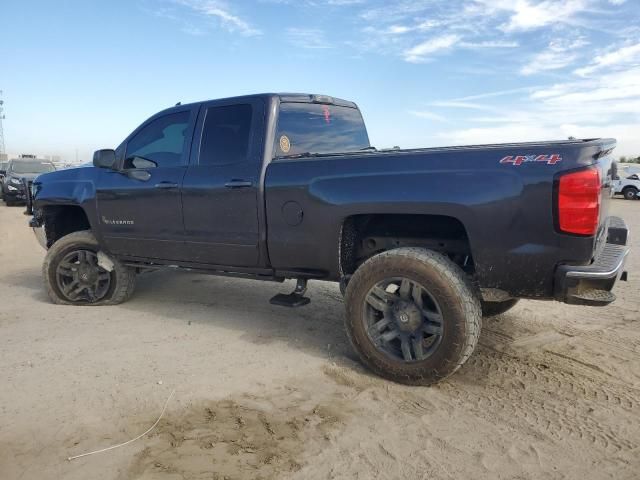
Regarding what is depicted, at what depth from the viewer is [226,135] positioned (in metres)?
4.46

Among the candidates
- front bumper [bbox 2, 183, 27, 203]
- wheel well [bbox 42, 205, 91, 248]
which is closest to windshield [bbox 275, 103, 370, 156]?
wheel well [bbox 42, 205, 91, 248]

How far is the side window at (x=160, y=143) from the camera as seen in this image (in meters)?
4.77

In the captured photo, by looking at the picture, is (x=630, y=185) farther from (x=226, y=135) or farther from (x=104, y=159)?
(x=104, y=159)

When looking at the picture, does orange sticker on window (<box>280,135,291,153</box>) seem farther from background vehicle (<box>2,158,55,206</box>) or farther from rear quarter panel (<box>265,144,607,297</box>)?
background vehicle (<box>2,158,55,206</box>)

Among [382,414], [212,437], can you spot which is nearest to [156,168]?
[212,437]

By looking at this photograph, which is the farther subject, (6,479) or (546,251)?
(546,251)

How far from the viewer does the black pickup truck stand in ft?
9.95

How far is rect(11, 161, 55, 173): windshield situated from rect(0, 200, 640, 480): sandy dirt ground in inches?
630

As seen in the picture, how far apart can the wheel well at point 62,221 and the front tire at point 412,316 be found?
144 inches

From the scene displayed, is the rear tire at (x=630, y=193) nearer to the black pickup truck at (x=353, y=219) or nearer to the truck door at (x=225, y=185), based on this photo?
the black pickup truck at (x=353, y=219)

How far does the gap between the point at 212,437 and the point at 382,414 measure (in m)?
1.02

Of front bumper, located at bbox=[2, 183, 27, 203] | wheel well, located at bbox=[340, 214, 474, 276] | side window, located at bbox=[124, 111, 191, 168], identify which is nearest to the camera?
wheel well, located at bbox=[340, 214, 474, 276]

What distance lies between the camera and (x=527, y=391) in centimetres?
334

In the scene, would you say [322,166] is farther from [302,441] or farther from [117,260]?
[117,260]
